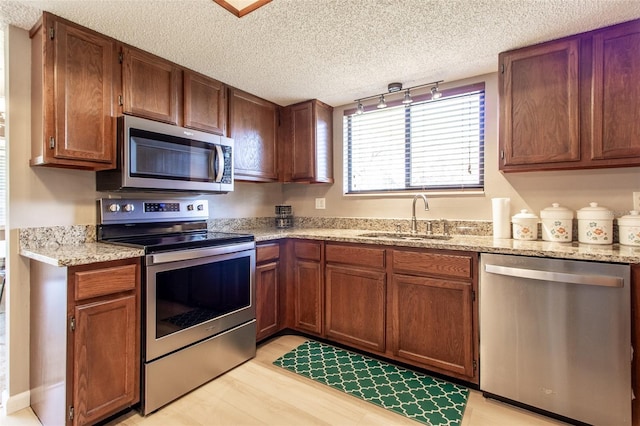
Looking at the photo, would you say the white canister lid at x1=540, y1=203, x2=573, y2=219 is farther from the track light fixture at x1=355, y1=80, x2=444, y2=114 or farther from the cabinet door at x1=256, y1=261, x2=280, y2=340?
the cabinet door at x1=256, y1=261, x2=280, y2=340

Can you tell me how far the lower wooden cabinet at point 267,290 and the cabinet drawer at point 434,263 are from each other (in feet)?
3.26

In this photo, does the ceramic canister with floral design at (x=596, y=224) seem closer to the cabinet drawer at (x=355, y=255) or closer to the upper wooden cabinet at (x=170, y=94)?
the cabinet drawer at (x=355, y=255)

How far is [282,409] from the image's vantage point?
71.2 inches

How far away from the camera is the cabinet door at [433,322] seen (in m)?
1.99

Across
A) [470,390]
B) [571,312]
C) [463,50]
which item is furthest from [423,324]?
[463,50]

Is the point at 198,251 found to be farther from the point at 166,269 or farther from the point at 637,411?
the point at 637,411

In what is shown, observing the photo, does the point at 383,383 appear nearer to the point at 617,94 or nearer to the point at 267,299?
the point at 267,299

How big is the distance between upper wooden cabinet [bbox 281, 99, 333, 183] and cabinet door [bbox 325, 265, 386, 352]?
1.01m

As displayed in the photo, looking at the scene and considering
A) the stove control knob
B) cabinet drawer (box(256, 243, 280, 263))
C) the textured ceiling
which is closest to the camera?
the textured ceiling

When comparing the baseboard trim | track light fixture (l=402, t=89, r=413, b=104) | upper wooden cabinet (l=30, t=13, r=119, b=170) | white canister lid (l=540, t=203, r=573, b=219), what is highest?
track light fixture (l=402, t=89, r=413, b=104)

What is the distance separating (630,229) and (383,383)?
168 centimetres

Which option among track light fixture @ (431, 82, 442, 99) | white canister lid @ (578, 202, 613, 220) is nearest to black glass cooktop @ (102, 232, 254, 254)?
track light fixture @ (431, 82, 442, 99)

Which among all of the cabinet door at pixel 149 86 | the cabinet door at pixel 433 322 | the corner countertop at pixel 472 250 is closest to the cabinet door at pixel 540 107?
the corner countertop at pixel 472 250

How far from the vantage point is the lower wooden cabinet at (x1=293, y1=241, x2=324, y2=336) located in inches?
103
